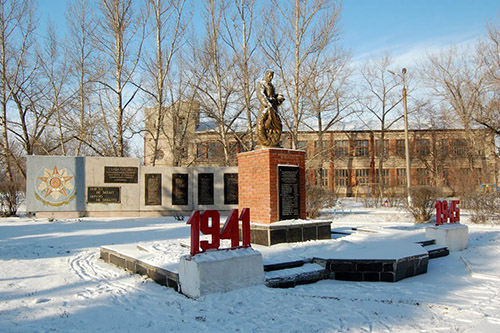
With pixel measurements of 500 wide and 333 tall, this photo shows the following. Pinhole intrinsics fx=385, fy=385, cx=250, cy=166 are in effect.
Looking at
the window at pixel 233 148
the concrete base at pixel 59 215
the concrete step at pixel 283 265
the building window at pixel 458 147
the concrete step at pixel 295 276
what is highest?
the building window at pixel 458 147

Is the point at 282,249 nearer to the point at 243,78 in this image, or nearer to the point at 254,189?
the point at 254,189

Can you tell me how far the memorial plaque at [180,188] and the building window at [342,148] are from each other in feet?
84.6

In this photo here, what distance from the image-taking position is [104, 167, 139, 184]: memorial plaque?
1636 cm

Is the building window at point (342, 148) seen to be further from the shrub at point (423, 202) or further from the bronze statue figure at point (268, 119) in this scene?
the bronze statue figure at point (268, 119)

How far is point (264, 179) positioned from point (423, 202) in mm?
8679

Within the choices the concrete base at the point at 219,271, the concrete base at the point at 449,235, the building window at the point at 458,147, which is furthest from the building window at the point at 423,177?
the concrete base at the point at 219,271

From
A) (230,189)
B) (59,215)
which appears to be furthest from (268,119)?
(59,215)

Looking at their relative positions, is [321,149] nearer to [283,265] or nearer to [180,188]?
[180,188]

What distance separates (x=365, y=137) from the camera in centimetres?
4062

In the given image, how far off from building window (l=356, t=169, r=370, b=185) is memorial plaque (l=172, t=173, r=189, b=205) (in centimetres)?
2726

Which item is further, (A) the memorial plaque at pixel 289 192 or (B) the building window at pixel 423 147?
(B) the building window at pixel 423 147

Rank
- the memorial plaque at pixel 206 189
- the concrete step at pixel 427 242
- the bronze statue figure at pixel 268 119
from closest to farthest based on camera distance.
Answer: the concrete step at pixel 427 242 < the bronze statue figure at pixel 268 119 < the memorial plaque at pixel 206 189

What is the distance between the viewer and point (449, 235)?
30.4 ft

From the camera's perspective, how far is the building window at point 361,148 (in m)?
40.8
